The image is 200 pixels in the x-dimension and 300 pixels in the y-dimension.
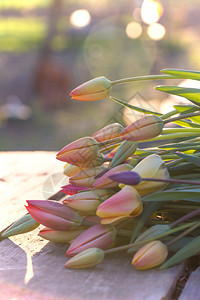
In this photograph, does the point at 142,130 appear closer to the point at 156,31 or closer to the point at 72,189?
the point at 72,189

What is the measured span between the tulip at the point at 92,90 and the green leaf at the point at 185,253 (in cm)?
22

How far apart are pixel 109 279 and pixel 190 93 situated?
0.27m

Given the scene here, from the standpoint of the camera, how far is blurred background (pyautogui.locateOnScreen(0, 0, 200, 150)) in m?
4.91

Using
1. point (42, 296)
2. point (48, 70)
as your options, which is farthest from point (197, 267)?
point (48, 70)

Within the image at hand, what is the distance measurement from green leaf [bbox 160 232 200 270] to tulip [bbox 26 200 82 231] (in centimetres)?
13

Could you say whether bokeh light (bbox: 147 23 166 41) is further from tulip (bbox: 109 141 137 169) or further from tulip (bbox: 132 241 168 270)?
tulip (bbox: 132 241 168 270)

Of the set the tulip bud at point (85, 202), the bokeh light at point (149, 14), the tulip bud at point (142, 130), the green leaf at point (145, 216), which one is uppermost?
the bokeh light at point (149, 14)

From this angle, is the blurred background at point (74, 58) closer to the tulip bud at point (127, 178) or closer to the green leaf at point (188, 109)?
the green leaf at point (188, 109)

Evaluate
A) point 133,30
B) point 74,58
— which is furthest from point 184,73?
point 133,30

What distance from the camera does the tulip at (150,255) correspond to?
0.51 m

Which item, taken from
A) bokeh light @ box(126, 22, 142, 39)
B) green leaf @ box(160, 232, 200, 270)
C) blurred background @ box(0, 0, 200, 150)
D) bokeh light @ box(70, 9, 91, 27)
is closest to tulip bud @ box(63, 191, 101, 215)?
green leaf @ box(160, 232, 200, 270)

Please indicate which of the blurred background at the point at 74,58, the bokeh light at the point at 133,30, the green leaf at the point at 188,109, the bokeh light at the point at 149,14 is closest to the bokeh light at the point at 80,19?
the blurred background at the point at 74,58

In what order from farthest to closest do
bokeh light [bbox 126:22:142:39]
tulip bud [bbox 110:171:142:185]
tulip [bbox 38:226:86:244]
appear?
1. bokeh light [bbox 126:22:142:39]
2. tulip [bbox 38:226:86:244]
3. tulip bud [bbox 110:171:142:185]

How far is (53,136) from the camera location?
4.46m
